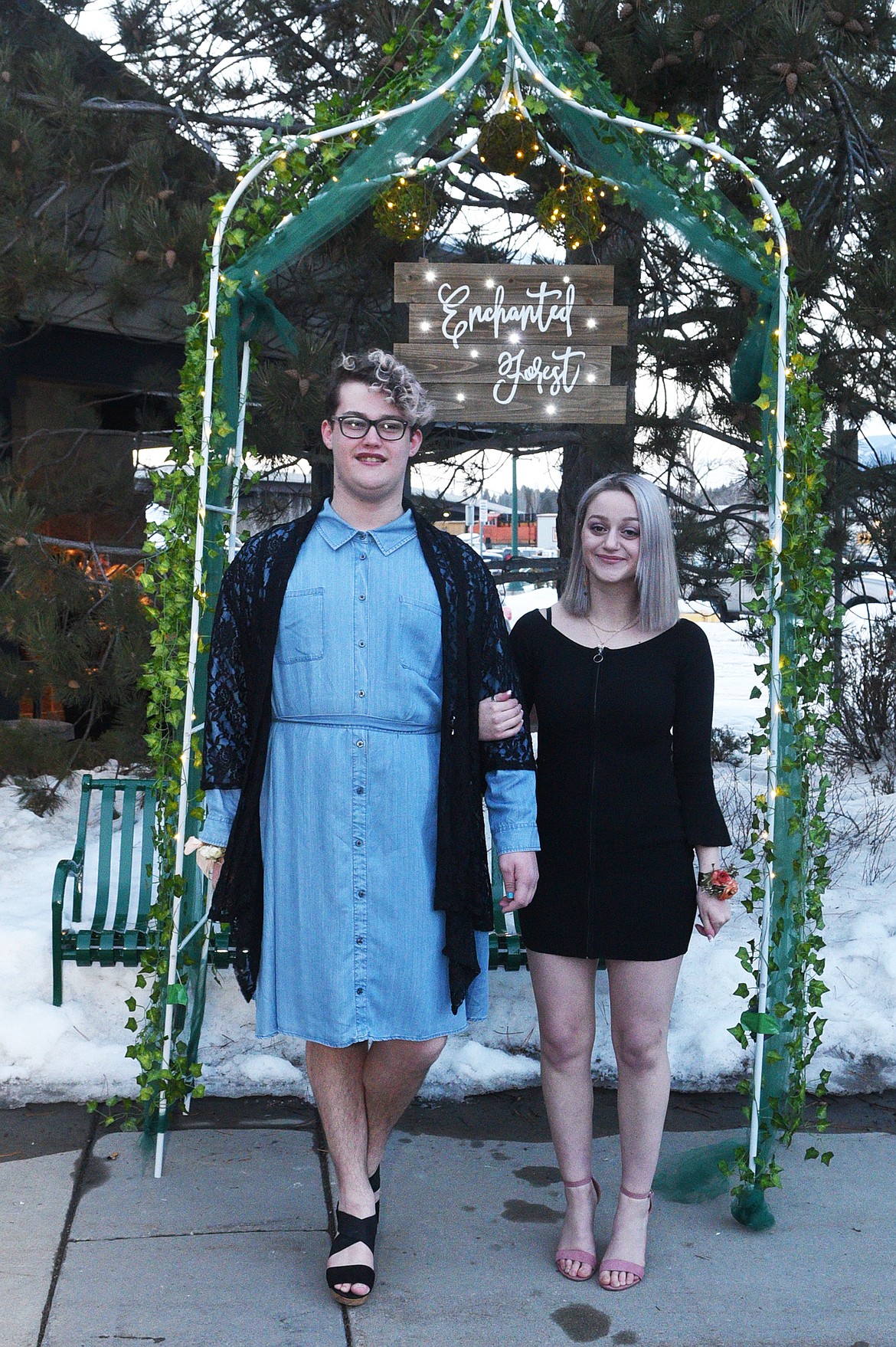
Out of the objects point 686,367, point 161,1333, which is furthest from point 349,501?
point 686,367

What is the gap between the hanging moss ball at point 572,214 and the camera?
12.6 feet

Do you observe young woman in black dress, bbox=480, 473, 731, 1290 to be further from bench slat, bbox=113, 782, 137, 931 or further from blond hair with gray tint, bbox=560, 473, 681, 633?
bench slat, bbox=113, 782, 137, 931

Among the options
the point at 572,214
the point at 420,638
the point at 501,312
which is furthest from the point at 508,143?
the point at 420,638

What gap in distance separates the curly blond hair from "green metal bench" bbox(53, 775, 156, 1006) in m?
1.46

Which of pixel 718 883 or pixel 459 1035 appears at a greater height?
pixel 718 883

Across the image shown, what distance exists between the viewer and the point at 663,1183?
317 centimetres

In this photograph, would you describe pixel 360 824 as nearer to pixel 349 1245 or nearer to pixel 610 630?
pixel 610 630

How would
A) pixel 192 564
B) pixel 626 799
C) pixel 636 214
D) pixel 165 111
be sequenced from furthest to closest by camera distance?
1. pixel 636 214
2. pixel 165 111
3. pixel 192 564
4. pixel 626 799

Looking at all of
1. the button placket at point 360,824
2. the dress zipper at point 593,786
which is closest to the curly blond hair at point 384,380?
the button placket at point 360,824

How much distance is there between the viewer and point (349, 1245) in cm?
268

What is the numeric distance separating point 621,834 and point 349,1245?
1.11m

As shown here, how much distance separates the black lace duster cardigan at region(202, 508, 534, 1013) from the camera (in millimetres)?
2629

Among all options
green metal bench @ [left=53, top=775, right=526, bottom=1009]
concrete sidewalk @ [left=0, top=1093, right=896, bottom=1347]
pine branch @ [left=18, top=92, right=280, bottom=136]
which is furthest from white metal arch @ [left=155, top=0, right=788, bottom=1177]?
pine branch @ [left=18, top=92, right=280, bottom=136]

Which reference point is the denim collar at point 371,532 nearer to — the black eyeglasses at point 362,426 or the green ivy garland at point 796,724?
the black eyeglasses at point 362,426
